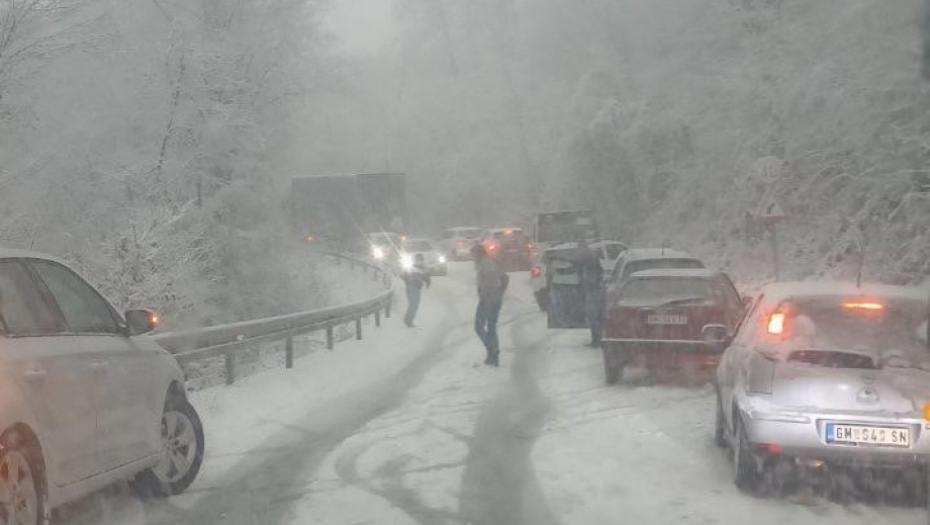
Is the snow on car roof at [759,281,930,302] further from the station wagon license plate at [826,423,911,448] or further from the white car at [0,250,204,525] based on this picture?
the white car at [0,250,204,525]

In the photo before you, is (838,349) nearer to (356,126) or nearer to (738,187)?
(738,187)

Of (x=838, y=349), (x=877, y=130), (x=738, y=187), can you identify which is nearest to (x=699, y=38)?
(x=738, y=187)

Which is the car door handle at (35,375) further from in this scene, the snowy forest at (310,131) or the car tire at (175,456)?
the snowy forest at (310,131)

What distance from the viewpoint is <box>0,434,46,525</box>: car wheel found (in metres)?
4.86

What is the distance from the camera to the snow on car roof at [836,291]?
7188mm

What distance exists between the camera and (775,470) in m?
6.96

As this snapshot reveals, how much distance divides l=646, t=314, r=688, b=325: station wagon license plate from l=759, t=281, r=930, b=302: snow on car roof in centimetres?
432

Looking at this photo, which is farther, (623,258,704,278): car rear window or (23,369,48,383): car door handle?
(623,258,704,278): car rear window

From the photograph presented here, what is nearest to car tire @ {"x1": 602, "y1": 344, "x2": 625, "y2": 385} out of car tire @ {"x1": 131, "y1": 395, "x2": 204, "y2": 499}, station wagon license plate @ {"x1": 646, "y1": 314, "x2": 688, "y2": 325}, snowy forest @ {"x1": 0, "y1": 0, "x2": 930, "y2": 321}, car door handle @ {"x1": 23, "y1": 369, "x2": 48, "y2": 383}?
station wagon license plate @ {"x1": 646, "y1": 314, "x2": 688, "y2": 325}

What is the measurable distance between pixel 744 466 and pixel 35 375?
4730mm

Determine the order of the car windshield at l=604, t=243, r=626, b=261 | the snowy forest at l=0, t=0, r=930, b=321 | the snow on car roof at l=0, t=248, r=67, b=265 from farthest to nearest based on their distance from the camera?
the car windshield at l=604, t=243, r=626, b=261 < the snowy forest at l=0, t=0, r=930, b=321 < the snow on car roof at l=0, t=248, r=67, b=265

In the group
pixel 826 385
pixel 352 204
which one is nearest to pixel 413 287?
pixel 826 385

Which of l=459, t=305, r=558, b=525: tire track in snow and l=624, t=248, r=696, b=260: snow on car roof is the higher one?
l=624, t=248, r=696, b=260: snow on car roof

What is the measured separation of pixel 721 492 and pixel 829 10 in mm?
23110
